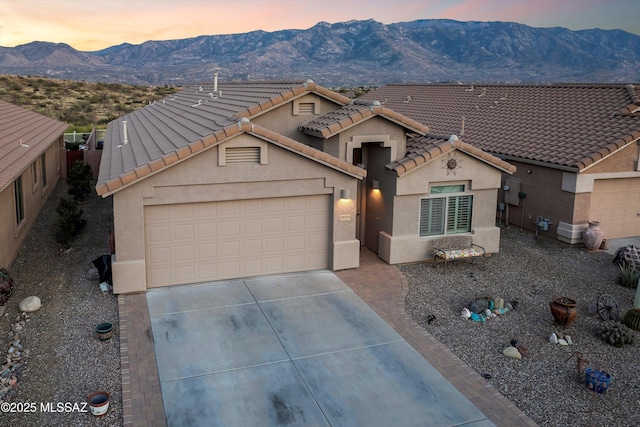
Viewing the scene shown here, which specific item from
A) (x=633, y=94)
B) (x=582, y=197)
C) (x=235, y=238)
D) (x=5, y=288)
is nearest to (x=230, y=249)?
(x=235, y=238)

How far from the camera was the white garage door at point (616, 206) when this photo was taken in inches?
723

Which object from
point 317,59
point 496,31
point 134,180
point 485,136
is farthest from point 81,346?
point 496,31

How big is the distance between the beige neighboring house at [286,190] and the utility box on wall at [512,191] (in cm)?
412

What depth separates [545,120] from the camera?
842 inches

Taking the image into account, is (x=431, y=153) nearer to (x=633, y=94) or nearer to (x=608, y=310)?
(x=608, y=310)

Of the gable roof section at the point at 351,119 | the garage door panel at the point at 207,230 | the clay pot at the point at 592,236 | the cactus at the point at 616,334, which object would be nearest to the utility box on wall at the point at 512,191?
the clay pot at the point at 592,236

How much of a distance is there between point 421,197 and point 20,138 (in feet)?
44.9

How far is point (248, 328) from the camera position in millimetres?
11320

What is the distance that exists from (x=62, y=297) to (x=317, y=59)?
15824 cm

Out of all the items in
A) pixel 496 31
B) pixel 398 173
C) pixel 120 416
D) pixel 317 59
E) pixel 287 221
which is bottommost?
pixel 120 416

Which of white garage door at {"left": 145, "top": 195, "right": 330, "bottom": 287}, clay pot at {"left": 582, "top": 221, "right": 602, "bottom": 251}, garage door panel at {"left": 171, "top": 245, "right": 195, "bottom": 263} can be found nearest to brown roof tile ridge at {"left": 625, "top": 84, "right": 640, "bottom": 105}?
clay pot at {"left": 582, "top": 221, "right": 602, "bottom": 251}

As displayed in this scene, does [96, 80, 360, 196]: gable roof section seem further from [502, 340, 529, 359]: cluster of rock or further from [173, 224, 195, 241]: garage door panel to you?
[502, 340, 529, 359]: cluster of rock

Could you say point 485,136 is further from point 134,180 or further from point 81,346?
point 81,346

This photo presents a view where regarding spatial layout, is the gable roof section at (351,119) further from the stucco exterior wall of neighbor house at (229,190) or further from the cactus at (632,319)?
the cactus at (632,319)
